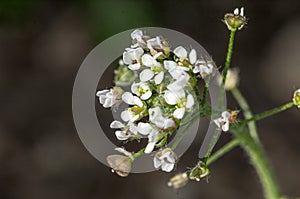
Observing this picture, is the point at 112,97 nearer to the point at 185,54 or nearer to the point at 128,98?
the point at 128,98

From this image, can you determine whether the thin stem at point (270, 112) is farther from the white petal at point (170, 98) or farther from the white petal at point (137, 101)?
the white petal at point (137, 101)

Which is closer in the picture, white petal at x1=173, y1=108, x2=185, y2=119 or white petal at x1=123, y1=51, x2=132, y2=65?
white petal at x1=173, y1=108, x2=185, y2=119

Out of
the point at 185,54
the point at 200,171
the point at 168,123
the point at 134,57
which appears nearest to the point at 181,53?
the point at 185,54

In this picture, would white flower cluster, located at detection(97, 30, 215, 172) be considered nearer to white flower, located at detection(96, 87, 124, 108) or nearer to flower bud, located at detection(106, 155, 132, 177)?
white flower, located at detection(96, 87, 124, 108)

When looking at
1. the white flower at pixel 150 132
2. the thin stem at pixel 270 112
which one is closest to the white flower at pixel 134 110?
the white flower at pixel 150 132

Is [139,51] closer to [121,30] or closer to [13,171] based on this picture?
[121,30]

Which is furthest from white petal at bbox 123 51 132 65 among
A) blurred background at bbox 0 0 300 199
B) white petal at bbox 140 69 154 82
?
blurred background at bbox 0 0 300 199
